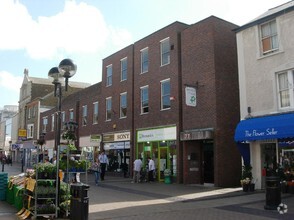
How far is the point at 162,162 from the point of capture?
75.2 ft

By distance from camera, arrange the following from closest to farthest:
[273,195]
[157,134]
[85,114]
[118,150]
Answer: [273,195], [157,134], [118,150], [85,114]

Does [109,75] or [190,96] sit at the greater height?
[109,75]

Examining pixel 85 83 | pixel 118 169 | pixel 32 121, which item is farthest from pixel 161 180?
pixel 85 83

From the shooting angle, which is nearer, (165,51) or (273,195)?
(273,195)

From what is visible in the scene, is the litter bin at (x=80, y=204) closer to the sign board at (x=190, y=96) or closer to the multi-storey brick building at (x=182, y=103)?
the multi-storey brick building at (x=182, y=103)

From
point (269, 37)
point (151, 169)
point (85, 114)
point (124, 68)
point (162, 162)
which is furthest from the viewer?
point (85, 114)

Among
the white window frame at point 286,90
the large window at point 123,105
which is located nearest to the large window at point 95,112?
the large window at point 123,105

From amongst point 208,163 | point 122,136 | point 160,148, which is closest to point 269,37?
point 208,163

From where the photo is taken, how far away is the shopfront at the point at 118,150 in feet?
87.9

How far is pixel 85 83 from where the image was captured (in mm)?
60781

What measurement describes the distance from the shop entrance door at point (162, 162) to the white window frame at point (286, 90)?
8682mm

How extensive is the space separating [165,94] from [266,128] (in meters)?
9.04

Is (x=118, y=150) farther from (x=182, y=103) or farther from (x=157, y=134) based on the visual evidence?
(x=182, y=103)

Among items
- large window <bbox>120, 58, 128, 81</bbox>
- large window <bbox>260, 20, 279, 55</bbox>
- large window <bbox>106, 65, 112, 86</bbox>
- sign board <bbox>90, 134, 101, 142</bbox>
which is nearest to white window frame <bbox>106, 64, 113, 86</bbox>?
large window <bbox>106, 65, 112, 86</bbox>
